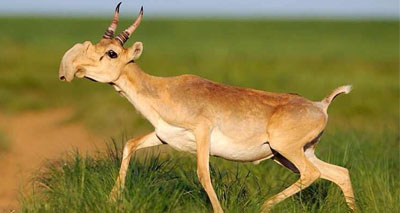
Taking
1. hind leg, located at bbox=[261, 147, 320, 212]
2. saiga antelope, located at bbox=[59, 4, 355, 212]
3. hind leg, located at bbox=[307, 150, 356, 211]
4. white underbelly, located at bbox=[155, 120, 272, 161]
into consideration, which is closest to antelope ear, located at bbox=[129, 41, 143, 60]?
saiga antelope, located at bbox=[59, 4, 355, 212]

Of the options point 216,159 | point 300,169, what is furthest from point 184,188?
point 216,159

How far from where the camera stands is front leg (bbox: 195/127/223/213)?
7.11 m

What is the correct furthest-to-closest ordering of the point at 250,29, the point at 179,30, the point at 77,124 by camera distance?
the point at 250,29, the point at 179,30, the point at 77,124

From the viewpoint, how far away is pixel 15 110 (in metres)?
19.1

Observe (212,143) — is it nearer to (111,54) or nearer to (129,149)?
(129,149)

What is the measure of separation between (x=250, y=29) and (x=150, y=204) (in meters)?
82.1

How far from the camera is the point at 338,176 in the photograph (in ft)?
26.1

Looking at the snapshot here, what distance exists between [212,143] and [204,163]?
0.97 feet

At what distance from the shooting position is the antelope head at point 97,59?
732cm

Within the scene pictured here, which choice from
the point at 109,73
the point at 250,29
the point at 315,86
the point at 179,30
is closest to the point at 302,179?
the point at 109,73

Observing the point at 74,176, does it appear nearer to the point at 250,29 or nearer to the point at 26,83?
the point at 26,83

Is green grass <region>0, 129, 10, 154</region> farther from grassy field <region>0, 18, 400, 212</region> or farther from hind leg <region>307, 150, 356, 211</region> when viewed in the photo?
hind leg <region>307, 150, 356, 211</region>

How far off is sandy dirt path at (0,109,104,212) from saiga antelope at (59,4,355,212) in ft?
10.5

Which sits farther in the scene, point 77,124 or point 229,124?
point 77,124
